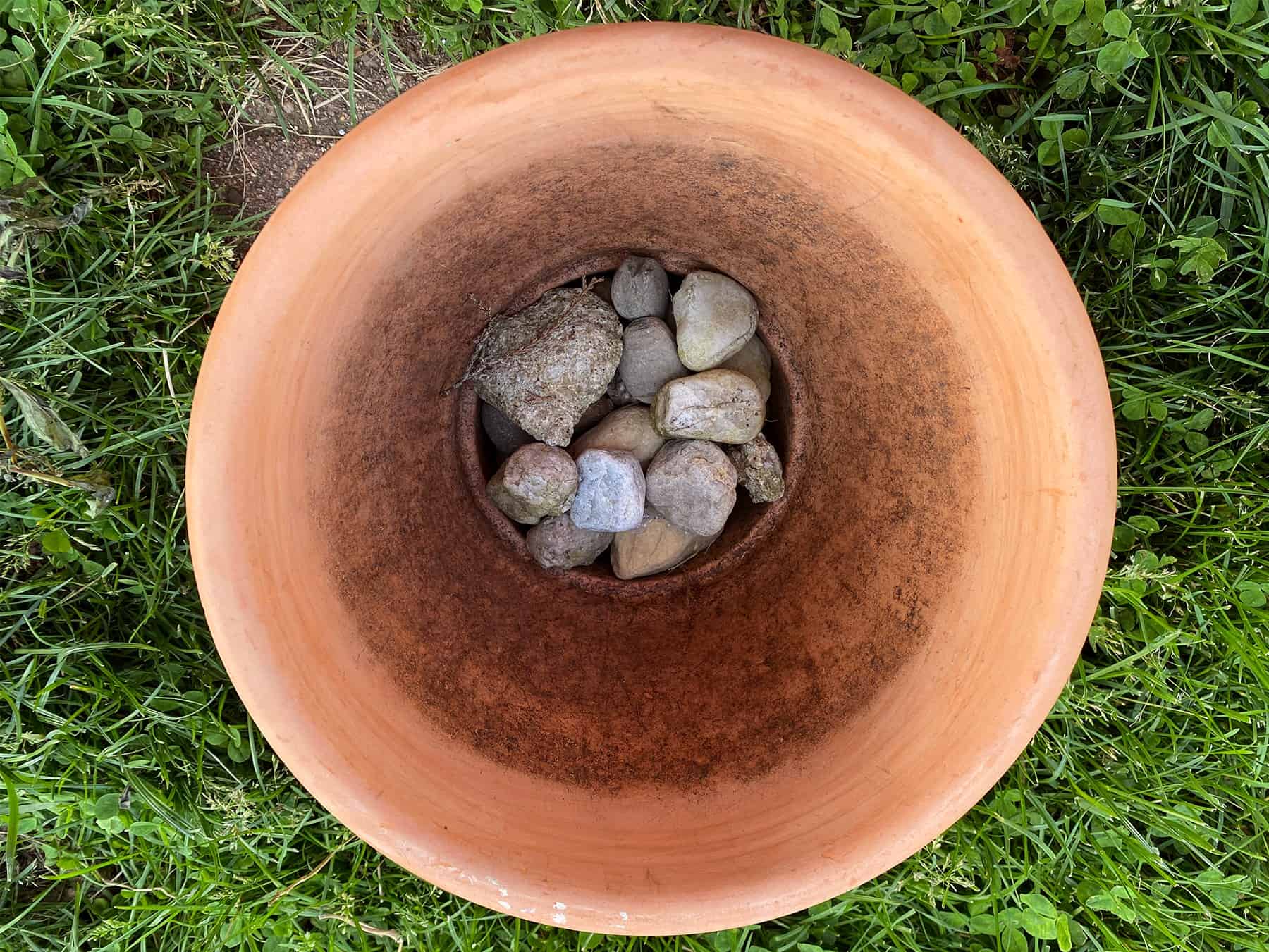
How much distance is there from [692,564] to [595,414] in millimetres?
276

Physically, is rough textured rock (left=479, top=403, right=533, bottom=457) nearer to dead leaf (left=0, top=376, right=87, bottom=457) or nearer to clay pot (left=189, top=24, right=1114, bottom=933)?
clay pot (left=189, top=24, right=1114, bottom=933)

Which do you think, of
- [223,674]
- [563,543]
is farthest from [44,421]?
[563,543]

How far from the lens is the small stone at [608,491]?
4.09 ft

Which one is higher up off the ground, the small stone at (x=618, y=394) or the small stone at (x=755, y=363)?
the small stone at (x=755, y=363)

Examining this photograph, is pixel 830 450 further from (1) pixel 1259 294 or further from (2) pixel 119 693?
(2) pixel 119 693

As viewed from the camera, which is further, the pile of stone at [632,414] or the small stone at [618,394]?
the small stone at [618,394]

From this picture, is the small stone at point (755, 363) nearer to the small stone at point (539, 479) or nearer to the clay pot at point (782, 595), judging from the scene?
the clay pot at point (782, 595)

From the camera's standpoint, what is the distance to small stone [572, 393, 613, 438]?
54.2 inches

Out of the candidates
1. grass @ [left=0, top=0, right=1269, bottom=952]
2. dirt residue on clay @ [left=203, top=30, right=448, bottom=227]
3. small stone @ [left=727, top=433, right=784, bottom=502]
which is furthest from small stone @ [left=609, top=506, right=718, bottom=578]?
dirt residue on clay @ [left=203, top=30, right=448, bottom=227]

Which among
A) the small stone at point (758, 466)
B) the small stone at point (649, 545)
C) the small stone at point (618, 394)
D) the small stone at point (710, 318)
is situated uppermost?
the small stone at point (710, 318)

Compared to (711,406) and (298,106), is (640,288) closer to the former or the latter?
(711,406)

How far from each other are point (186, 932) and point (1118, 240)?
1.71 metres

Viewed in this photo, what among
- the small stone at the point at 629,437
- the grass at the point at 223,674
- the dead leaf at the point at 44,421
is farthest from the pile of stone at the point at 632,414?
the dead leaf at the point at 44,421

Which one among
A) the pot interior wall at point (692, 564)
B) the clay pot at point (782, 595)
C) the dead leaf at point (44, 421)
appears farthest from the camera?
the dead leaf at point (44, 421)
